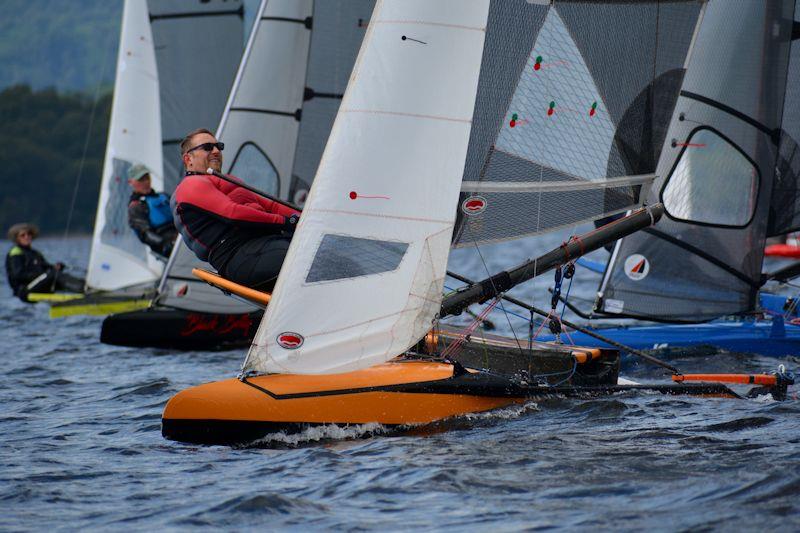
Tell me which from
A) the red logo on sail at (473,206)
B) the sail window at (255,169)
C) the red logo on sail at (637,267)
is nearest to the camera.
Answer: the red logo on sail at (473,206)

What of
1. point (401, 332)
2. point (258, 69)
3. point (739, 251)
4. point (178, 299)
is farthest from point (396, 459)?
point (258, 69)

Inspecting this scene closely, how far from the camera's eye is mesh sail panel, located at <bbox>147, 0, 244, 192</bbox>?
13.0 metres

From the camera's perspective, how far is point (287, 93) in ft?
35.3

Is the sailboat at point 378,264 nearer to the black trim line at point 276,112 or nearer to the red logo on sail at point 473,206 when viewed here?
the red logo on sail at point 473,206

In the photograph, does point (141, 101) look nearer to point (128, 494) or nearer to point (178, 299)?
point (178, 299)

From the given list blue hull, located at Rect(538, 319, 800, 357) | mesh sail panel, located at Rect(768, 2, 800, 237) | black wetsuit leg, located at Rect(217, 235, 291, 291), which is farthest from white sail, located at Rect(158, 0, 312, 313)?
mesh sail panel, located at Rect(768, 2, 800, 237)

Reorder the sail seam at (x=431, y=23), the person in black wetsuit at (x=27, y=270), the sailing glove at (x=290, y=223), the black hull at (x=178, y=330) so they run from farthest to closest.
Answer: the person in black wetsuit at (x=27, y=270) < the black hull at (x=178, y=330) < the sailing glove at (x=290, y=223) < the sail seam at (x=431, y=23)

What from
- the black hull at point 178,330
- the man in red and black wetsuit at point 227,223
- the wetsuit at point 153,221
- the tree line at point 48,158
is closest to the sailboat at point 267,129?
the black hull at point 178,330

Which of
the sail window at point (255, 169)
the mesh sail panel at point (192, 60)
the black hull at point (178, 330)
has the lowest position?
the black hull at point (178, 330)

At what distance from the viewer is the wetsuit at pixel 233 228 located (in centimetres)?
624

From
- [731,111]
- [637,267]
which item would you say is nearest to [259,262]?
[637,267]

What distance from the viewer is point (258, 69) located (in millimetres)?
10594

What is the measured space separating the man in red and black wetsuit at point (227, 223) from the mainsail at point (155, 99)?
6736 millimetres

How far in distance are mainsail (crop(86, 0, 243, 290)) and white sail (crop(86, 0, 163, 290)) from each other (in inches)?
0.4
